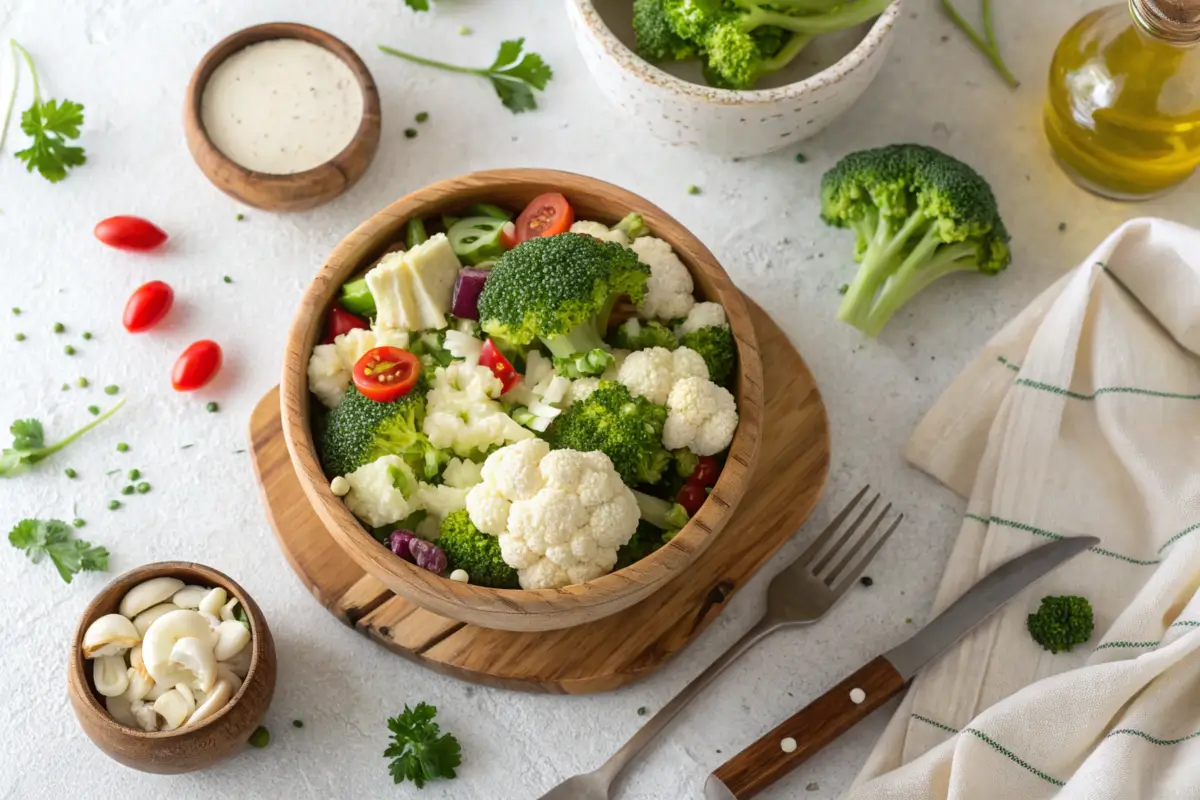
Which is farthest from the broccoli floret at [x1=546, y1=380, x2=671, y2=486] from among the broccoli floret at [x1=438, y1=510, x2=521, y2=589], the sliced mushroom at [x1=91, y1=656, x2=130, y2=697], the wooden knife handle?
the sliced mushroom at [x1=91, y1=656, x2=130, y2=697]

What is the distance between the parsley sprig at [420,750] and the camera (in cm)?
230

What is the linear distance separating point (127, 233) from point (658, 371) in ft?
4.18

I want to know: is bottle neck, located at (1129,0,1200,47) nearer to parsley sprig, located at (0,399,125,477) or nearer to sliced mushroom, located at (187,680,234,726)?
sliced mushroom, located at (187,680,234,726)

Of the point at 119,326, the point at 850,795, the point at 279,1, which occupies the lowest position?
the point at 850,795

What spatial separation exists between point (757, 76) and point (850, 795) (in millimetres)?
1464

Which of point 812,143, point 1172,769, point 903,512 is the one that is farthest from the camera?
point 812,143

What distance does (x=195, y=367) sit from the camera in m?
2.60

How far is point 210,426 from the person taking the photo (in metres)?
2.61

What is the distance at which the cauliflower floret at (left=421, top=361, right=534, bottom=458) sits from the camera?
7.25 ft

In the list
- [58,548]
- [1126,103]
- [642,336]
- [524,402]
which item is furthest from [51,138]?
[1126,103]

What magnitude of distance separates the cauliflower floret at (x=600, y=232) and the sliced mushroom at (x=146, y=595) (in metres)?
1.01

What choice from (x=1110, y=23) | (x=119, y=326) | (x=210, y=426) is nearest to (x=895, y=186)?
(x=1110, y=23)

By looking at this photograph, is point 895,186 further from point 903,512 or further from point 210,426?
point 210,426

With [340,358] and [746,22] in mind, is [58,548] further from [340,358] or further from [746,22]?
[746,22]
